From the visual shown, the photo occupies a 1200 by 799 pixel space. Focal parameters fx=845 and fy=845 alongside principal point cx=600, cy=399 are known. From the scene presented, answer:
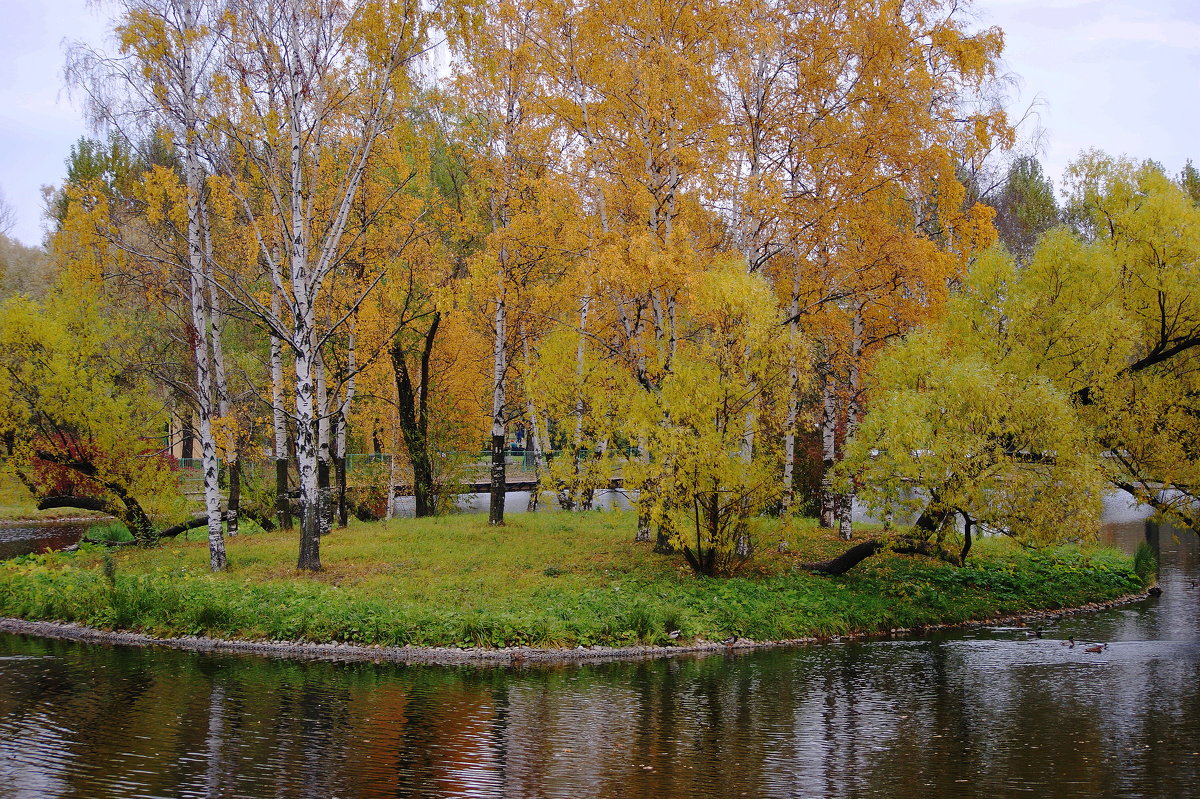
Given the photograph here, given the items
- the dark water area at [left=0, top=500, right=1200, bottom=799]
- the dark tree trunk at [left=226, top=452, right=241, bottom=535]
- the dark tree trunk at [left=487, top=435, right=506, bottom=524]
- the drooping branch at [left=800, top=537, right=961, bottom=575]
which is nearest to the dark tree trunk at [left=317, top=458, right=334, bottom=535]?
the dark tree trunk at [left=226, top=452, right=241, bottom=535]

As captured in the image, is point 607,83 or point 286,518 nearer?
point 607,83

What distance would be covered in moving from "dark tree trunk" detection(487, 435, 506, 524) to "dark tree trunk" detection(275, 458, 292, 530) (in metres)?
6.38

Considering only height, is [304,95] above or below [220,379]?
above

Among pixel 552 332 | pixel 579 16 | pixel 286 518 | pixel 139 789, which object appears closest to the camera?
pixel 139 789

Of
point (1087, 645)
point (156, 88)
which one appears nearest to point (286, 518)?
point (156, 88)

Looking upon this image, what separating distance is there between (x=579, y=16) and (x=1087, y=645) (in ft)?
58.1

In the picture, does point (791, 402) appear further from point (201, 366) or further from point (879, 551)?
point (201, 366)

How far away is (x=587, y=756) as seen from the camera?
406 inches

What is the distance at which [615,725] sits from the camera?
1148 cm

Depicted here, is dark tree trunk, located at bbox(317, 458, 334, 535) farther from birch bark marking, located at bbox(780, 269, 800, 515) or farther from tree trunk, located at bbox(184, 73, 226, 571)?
birch bark marking, located at bbox(780, 269, 800, 515)

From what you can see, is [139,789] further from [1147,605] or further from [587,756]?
[1147,605]

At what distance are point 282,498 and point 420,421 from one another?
5.06 meters

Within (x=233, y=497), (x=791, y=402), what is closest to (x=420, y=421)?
(x=233, y=497)

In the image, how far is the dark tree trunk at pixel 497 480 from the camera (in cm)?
2370
